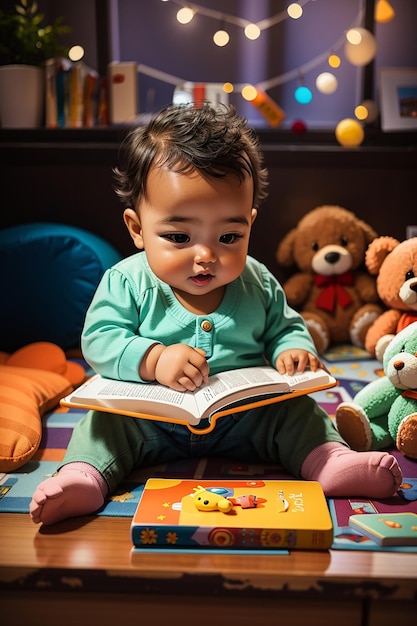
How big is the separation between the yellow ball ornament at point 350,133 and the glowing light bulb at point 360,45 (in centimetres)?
19

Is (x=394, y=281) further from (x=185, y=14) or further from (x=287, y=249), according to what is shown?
(x=185, y=14)

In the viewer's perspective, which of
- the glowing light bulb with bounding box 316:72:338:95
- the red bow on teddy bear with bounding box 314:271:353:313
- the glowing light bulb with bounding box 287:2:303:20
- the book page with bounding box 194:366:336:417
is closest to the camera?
the book page with bounding box 194:366:336:417

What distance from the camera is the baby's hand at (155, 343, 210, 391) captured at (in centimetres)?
107

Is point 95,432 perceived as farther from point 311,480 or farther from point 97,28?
point 97,28

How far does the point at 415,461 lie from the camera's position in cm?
118

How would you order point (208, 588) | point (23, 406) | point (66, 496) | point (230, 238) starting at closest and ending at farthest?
point (208, 588)
point (66, 496)
point (230, 238)
point (23, 406)

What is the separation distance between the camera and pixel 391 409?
47.9 inches

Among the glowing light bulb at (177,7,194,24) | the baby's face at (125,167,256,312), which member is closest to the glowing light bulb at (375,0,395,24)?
the glowing light bulb at (177,7,194,24)

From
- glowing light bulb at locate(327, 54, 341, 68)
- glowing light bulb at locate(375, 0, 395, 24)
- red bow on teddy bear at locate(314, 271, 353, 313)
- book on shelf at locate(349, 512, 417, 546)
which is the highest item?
glowing light bulb at locate(375, 0, 395, 24)

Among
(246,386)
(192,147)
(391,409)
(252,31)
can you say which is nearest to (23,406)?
(246,386)

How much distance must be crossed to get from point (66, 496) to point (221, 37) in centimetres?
175

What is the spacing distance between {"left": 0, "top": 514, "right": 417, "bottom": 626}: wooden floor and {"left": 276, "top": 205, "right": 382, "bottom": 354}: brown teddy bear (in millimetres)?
1146

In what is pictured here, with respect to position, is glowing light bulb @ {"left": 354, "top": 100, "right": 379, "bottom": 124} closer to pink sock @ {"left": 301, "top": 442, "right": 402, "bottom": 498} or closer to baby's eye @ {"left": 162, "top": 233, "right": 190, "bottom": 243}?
baby's eye @ {"left": 162, "top": 233, "right": 190, "bottom": 243}

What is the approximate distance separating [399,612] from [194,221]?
0.64m
